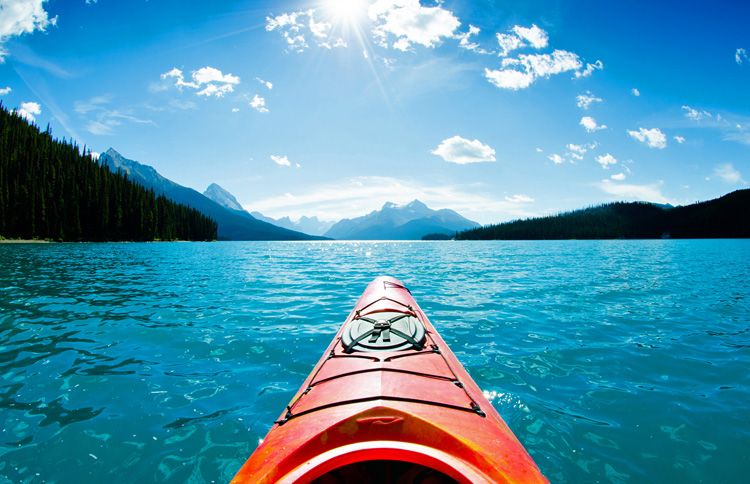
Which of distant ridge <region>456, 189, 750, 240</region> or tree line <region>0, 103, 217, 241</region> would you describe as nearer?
tree line <region>0, 103, 217, 241</region>

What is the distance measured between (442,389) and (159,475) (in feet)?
11.8

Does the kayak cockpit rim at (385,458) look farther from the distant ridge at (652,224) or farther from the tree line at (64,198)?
the distant ridge at (652,224)

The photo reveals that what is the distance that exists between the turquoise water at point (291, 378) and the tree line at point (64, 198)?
63.9 m

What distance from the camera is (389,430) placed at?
2.92 meters

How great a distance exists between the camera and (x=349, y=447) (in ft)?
8.63

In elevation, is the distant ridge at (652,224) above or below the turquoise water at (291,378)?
above

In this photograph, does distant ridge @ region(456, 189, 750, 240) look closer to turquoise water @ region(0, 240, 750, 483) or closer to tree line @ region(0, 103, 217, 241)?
tree line @ region(0, 103, 217, 241)

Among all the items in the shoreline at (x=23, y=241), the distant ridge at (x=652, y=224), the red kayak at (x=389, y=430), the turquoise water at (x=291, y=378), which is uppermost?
the distant ridge at (x=652, y=224)

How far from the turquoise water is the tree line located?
63.9m

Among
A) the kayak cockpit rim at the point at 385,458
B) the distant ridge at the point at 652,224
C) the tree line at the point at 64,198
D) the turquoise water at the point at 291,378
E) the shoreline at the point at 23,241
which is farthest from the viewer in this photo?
the distant ridge at the point at 652,224

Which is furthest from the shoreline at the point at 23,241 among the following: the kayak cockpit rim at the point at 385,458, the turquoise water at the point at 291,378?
the kayak cockpit rim at the point at 385,458

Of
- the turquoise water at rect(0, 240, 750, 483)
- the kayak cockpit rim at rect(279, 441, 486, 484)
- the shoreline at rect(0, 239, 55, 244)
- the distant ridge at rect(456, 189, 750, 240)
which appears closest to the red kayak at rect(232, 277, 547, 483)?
the kayak cockpit rim at rect(279, 441, 486, 484)

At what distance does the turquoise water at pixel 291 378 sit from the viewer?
4.39 m

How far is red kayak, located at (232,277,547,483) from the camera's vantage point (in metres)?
2.57
